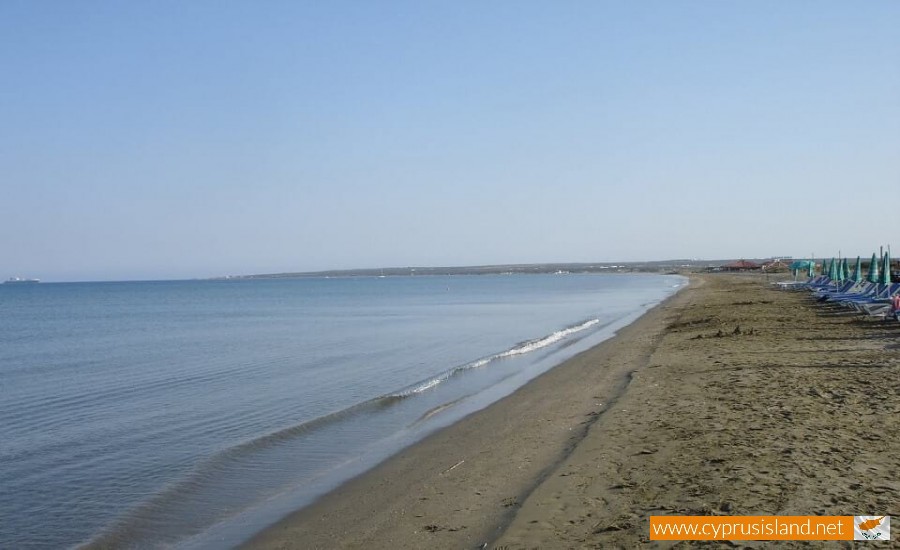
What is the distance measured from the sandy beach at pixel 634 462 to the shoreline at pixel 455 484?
1.1 inches

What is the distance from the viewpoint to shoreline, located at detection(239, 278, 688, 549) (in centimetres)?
695

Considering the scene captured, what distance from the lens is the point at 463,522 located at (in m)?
6.96

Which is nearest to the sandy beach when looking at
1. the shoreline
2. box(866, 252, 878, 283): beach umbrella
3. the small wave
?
the shoreline

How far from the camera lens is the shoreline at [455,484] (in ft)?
22.8

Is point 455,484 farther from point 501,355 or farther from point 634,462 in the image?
point 501,355

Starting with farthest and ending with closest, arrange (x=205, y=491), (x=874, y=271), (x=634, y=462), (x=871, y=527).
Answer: (x=874, y=271), (x=205, y=491), (x=634, y=462), (x=871, y=527)

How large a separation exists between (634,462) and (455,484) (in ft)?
6.77

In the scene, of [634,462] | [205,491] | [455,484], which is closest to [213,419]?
[205,491]

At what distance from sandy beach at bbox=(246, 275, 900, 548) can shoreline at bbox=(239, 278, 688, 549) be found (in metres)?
0.03

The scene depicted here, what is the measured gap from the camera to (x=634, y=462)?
8.20 metres

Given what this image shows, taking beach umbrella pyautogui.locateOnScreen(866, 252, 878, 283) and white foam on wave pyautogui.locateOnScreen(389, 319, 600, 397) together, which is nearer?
white foam on wave pyautogui.locateOnScreen(389, 319, 600, 397)

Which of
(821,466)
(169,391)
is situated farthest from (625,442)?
(169,391)

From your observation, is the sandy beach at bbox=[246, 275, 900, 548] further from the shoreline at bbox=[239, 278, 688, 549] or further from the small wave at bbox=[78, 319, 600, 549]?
the small wave at bbox=[78, 319, 600, 549]

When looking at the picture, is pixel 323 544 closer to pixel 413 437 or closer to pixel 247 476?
pixel 247 476
